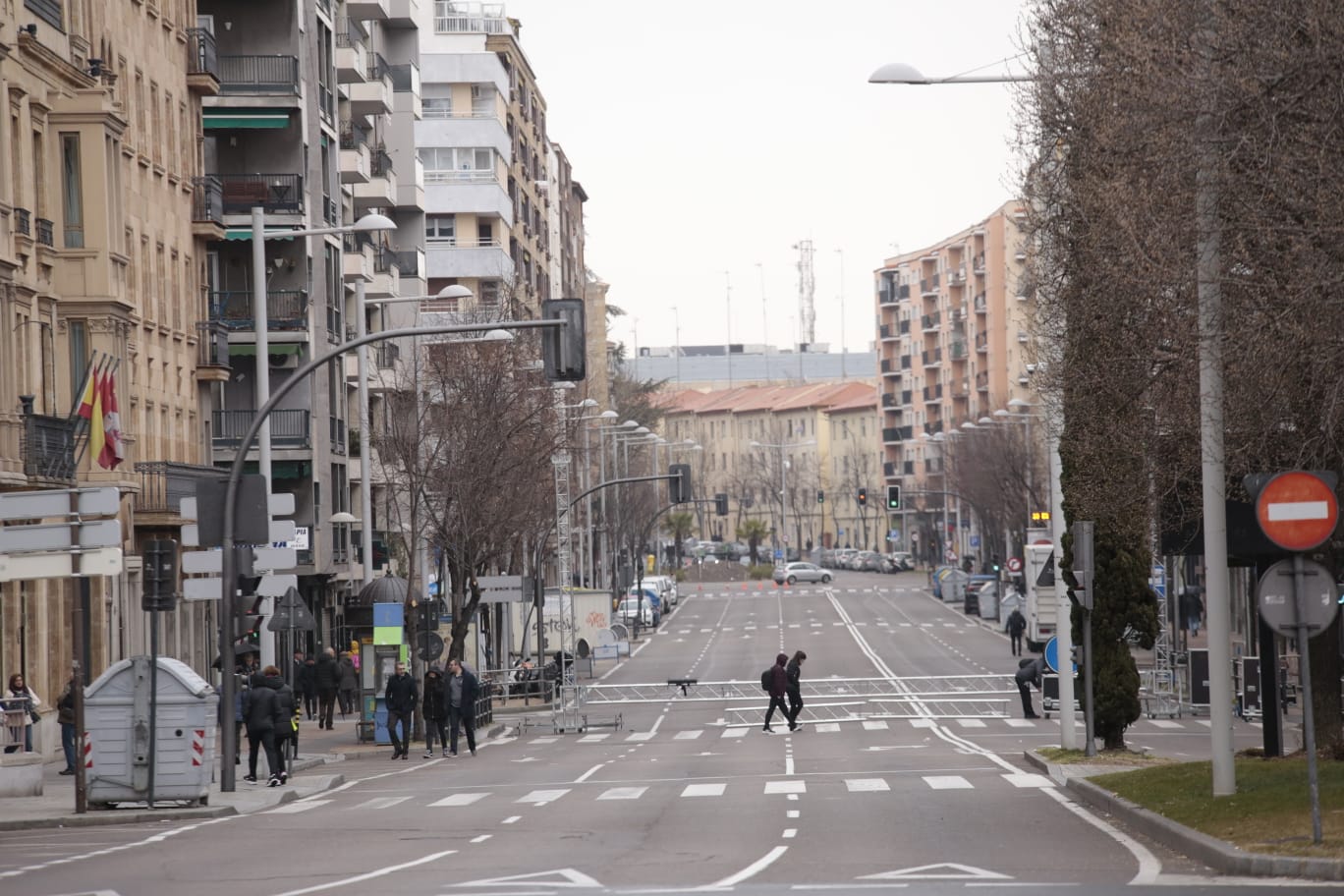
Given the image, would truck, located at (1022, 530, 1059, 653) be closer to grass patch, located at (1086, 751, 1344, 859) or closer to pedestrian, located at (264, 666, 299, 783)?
grass patch, located at (1086, 751, 1344, 859)

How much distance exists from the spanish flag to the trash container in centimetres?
1155

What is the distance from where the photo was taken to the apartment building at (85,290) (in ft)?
118

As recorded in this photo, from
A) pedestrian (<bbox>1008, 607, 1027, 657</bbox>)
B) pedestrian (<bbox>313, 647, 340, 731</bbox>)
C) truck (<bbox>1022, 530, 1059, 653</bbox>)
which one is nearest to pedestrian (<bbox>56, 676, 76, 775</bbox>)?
truck (<bbox>1022, 530, 1059, 653</bbox>)

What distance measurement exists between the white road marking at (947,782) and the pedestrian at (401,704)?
465 inches

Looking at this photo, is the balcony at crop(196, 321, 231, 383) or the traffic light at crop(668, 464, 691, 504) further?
the traffic light at crop(668, 464, 691, 504)

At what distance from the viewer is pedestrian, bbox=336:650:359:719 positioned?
166 feet

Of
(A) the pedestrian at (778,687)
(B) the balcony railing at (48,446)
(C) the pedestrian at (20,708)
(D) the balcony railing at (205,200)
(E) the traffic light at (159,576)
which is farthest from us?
(D) the balcony railing at (205,200)

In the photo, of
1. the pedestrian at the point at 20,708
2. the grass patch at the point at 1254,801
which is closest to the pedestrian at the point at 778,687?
the pedestrian at the point at 20,708

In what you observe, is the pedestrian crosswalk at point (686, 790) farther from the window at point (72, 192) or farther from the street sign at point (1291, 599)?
the window at point (72, 192)

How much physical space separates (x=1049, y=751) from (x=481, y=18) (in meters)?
84.1

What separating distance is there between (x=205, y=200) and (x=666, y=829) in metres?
35.8

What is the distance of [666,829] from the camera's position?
68.9 feet

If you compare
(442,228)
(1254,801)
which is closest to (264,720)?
(1254,801)

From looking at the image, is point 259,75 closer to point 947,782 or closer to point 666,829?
point 947,782
